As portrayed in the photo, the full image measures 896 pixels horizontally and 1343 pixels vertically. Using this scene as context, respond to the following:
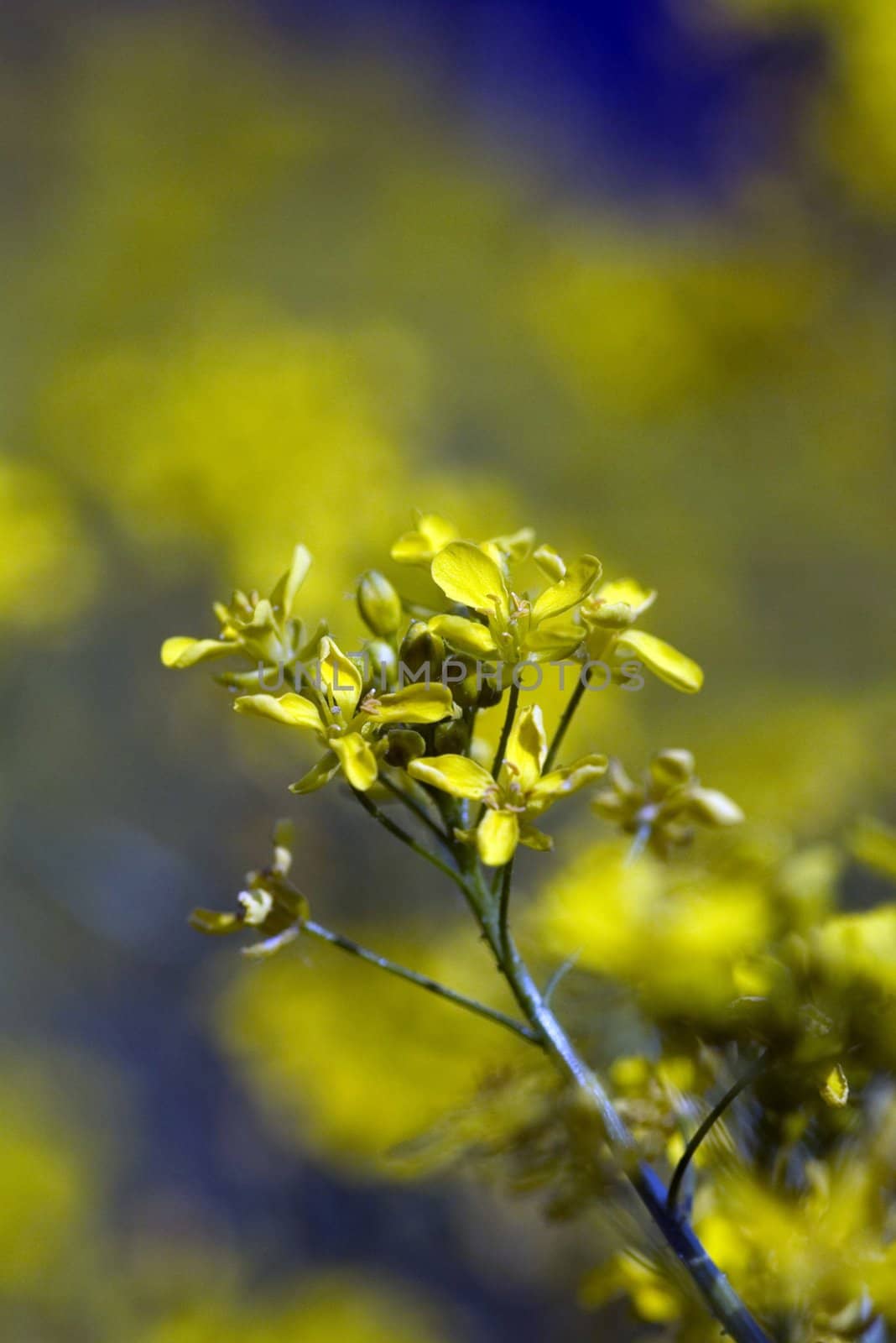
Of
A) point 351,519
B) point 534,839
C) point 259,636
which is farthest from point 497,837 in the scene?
point 351,519

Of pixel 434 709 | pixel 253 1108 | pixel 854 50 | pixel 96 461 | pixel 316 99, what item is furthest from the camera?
pixel 316 99

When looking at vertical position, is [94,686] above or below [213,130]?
below

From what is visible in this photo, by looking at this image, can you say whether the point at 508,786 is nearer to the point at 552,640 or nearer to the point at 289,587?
the point at 552,640

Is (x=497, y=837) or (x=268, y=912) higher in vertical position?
(x=497, y=837)

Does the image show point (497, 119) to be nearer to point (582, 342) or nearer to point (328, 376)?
point (582, 342)

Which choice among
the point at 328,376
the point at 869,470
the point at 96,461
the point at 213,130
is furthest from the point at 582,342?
the point at 213,130

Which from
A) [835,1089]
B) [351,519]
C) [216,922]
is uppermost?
[835,1089]

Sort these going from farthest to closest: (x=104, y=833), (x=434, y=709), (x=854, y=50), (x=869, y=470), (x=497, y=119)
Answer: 1. (x=497, y=119)
2. (x=869, y=470)
3. (x=854, y=50)
4. (x=104, y=833)
5. (x=434, y=709)
